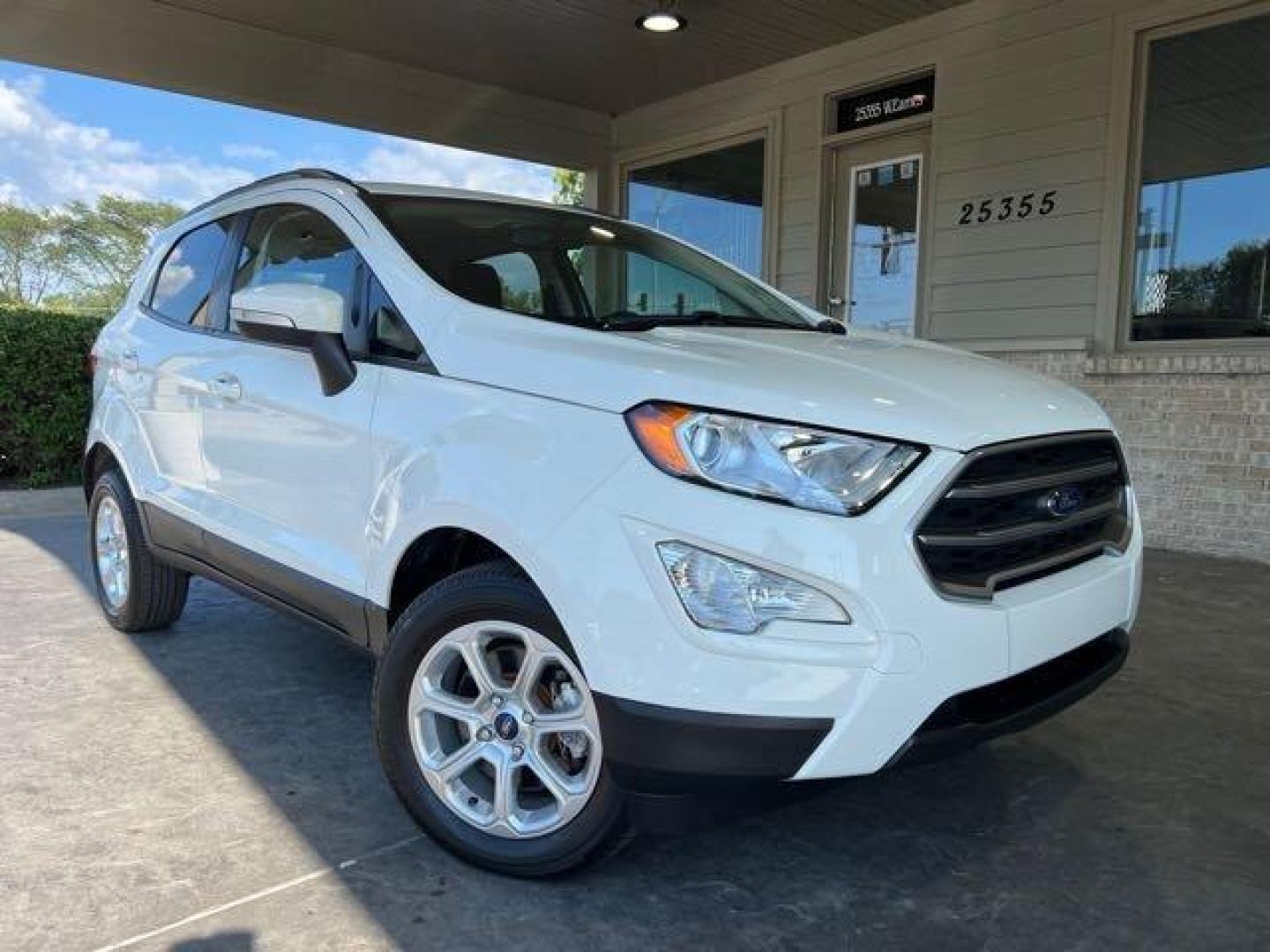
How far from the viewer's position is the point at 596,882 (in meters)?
2.25

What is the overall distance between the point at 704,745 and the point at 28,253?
5179cm

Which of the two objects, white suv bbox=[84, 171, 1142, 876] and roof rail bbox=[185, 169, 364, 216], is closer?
white suv bbox=[84, 171, 1142, 876]

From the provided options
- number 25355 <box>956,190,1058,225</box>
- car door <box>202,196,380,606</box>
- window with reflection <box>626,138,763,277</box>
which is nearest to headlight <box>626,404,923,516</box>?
car door <box>202,196,380,606</box>

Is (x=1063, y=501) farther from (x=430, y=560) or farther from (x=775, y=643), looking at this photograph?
(x=430, y=560)

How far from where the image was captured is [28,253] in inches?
1743

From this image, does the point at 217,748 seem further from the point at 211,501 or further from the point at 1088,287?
the point at 1088,287

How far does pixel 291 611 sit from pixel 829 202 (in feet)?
20.5

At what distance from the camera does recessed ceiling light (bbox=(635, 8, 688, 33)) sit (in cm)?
690

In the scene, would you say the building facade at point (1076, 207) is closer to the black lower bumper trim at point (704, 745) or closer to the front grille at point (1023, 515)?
the front grille at point (1023, 515)

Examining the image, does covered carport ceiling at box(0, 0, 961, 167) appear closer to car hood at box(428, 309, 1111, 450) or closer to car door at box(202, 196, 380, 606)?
car door at box(202, 196, 380, 606)

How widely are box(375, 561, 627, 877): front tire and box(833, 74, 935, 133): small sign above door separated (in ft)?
20.6

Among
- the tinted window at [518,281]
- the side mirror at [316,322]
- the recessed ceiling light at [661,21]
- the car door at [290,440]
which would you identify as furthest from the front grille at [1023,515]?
the recessed ceiling light at [661,21]

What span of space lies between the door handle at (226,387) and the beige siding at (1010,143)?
5307 millimetres

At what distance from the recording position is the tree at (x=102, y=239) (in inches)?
1806
